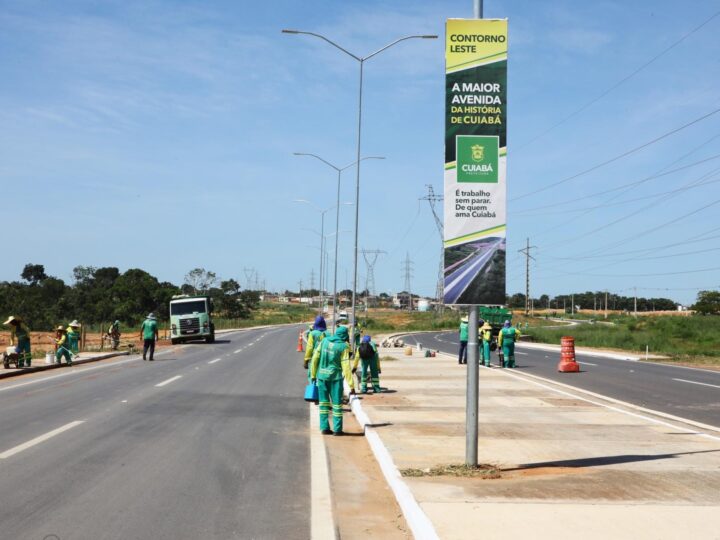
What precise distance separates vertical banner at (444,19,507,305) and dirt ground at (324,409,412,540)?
7.68 ft

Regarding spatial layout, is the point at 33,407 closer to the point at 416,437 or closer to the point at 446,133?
the point at 416,437

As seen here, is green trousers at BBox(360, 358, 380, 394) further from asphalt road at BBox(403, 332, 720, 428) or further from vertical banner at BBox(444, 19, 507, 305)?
vertical banner at BBox(444, 19, 507, 305)

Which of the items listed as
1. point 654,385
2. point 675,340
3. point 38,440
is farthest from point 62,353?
point 675,340

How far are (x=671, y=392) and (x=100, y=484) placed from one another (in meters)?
16.5

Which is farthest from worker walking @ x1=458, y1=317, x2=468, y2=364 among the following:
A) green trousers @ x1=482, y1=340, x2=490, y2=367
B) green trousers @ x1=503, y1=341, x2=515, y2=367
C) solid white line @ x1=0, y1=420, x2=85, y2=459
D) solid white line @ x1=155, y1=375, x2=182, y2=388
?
solid white line @ x1=0, y1=420, x2=85, y2=459

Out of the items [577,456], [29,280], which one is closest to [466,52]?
[577,456]

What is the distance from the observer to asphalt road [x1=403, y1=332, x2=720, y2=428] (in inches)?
683

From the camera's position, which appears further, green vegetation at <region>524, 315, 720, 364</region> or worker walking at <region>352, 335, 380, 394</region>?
green vegetation at <region>524, 315, 720, 364</region>

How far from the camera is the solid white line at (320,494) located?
702cm

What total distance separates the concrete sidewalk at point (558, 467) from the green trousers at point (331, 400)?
27.0 inches

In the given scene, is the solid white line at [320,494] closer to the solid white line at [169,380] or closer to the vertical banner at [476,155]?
the vertical banner at [476,155]

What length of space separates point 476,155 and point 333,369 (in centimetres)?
438

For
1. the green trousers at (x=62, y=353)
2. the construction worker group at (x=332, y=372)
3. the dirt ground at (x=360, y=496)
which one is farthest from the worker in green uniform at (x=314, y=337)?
the green trousers at (x=62, y=353)

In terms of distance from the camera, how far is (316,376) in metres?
12.6
